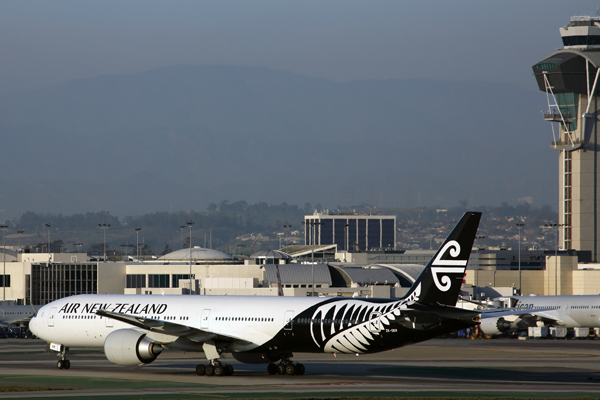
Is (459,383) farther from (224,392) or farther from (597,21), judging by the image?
(597,21)

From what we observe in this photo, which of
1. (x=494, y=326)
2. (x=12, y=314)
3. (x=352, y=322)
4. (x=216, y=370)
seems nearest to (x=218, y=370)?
(x=216, y=370)

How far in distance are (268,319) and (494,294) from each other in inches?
3671

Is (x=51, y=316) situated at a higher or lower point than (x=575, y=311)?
higher

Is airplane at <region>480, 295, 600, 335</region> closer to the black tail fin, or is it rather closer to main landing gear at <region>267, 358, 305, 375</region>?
main landing gear at <region>267, 358, 305, 375</region>

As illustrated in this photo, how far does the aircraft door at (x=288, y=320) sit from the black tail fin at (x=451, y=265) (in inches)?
275

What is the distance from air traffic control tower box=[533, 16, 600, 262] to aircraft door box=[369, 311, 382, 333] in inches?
5558

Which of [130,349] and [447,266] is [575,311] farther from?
[130,349]

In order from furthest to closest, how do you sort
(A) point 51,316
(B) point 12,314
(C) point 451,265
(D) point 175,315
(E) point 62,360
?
1. (B) point 12,314
2. (A) point 51,316
3. (E) point 62,360
4. (D) point 175,315
5. (C) point 451,265

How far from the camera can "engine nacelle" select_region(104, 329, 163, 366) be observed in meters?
42.4

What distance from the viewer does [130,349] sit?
139ft

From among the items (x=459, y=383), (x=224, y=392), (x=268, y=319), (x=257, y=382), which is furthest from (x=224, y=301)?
(x=459, y=383)

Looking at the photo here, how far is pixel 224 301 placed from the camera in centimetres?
4472

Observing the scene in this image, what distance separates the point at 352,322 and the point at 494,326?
48.4 m

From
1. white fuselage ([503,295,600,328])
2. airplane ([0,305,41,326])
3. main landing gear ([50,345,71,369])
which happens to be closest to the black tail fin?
main landing gear ([50,345,71,369])
